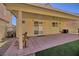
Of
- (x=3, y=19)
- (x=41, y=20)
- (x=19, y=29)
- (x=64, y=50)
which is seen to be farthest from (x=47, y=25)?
(x=3, y=19)

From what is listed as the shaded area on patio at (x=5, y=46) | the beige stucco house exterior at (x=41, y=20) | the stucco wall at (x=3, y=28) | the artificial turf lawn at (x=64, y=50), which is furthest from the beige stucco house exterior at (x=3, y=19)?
the artificial turf lawn at (x=64, y=50)

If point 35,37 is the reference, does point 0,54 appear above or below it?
below

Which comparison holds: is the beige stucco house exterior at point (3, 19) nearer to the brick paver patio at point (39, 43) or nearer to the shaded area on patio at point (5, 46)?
the shaded area on patio at point (5, 46)

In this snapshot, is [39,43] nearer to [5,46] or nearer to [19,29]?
[19,29]

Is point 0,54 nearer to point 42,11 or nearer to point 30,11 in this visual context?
point 30,11

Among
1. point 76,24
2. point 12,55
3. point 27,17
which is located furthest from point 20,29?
point 76,24

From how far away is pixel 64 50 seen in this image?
4660mm

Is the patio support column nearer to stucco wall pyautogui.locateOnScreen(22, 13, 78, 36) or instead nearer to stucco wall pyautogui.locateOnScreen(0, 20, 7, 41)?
stucco wall pyautogui.locateOnScreen(22, 13, 78, 36)

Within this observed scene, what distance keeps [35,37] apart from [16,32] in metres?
0.64

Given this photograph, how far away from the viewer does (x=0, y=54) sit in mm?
3904

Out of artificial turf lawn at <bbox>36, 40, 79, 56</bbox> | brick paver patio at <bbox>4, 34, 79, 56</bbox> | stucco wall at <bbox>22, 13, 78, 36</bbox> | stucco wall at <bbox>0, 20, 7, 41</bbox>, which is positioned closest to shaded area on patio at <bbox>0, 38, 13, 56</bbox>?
brick paver patio at <bbox>4, 34, 79, 56</bbox>

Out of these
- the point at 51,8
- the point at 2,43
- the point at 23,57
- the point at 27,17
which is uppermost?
the point at 51,8

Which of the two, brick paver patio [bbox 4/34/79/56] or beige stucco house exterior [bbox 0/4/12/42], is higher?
beige stucco house exterior [bbox 0/4/12/42]

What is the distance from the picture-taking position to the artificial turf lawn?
4236 millimetres
